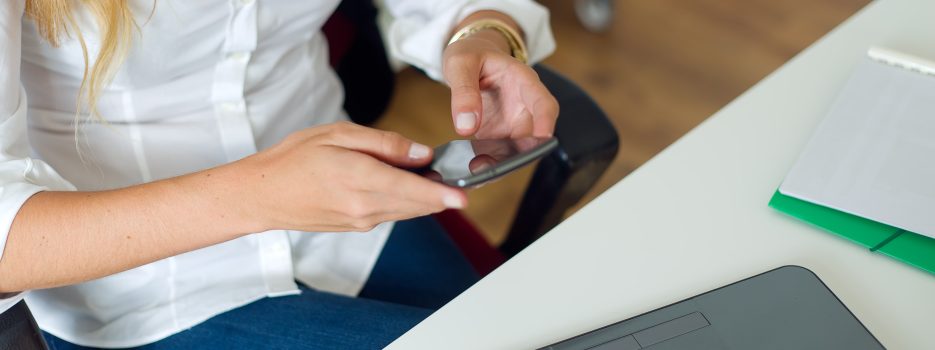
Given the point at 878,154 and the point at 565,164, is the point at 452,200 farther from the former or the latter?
the point at 878,154

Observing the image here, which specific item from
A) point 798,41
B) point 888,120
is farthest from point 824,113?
point 798,41

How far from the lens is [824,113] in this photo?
2.36 ft

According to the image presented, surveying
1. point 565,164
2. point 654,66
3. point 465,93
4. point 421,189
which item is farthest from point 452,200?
point 654,66

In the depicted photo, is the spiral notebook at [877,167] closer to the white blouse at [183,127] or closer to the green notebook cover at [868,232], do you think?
the green notebook cover at [868,232]

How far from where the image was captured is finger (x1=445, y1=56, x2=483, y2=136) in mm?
627

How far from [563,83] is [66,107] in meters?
0.47

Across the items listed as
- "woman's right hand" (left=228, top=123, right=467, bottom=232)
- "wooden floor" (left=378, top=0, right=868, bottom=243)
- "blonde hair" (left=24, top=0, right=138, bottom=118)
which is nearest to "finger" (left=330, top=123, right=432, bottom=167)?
"woman's right hand" (left=228, top=123, right=467, bottom=232)

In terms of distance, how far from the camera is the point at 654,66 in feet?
6.24

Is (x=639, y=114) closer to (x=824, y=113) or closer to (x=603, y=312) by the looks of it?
(x=824, y=113)

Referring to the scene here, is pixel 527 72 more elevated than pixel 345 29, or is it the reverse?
pixel 527 72

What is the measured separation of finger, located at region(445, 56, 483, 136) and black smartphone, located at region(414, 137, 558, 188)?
0.02 metres

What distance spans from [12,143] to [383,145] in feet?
0.99

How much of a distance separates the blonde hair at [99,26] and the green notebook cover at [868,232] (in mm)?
534

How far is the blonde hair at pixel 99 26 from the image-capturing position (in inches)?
25.7
